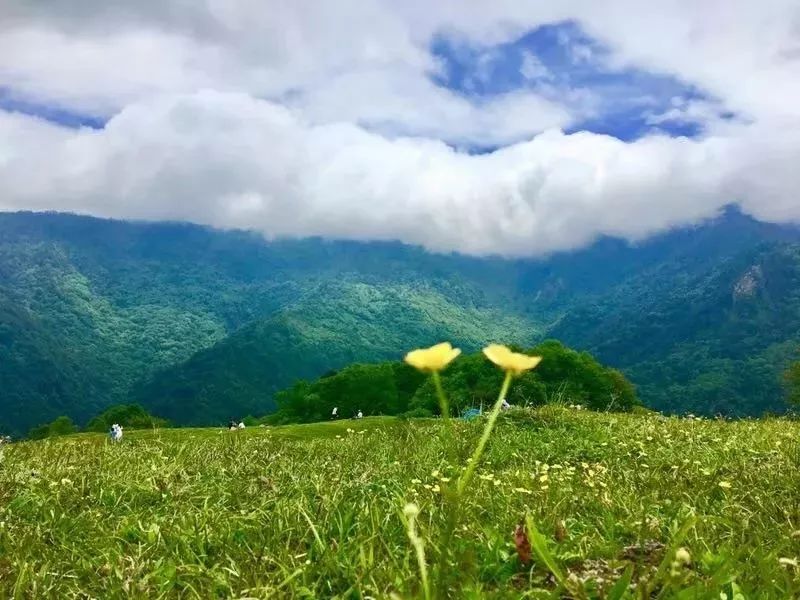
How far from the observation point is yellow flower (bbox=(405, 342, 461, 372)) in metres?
2.62

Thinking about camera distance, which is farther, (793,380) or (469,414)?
(793,380)

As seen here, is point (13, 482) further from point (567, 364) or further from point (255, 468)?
point (567, 364)

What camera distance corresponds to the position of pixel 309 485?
8.05 meters

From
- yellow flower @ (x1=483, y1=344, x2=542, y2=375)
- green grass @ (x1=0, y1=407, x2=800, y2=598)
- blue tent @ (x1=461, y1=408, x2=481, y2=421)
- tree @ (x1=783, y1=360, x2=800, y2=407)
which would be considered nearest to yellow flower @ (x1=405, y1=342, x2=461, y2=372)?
yellow flower @ (x1=483, y1=344, x2=542, y2=375)

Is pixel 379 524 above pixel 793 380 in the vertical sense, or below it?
above

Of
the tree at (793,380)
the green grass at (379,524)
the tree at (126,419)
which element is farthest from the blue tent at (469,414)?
the tree at (126,419)

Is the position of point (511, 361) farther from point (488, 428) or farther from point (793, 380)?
point (793, 380)

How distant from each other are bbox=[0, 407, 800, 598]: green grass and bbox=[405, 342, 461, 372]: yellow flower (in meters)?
0.92

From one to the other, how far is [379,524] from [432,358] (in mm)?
3398

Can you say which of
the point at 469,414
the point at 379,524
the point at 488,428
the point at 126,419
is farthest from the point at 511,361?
the point at 126,419

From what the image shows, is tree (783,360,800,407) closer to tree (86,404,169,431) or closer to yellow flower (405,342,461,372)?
yellow flower (405,342,461,372)

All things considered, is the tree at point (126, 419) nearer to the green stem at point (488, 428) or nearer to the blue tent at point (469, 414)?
the blue tent at point (469, 414)

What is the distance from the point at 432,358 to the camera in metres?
2.65

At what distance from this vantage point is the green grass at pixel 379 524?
4.36 meters
